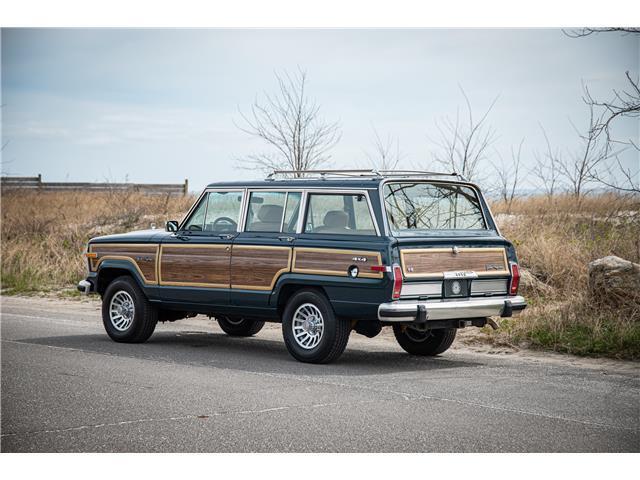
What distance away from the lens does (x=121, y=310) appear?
13016 millimetres

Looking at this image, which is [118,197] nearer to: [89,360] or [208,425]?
[89,360]

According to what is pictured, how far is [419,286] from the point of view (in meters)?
10.6

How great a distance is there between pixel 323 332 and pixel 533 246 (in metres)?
7.22

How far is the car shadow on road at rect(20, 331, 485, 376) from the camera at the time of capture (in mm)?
10883

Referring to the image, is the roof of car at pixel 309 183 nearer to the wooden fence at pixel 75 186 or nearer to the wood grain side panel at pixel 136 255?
the wood grain side panel at pixel 136 255

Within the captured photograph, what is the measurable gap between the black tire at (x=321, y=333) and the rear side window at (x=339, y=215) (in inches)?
29.7

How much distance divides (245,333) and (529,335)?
155 inches

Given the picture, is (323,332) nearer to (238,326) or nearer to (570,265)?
(238,326)

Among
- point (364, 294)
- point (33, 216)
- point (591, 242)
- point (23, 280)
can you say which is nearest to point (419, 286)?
point (364, 294)

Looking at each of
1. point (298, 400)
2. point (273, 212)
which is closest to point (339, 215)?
point (273, 212)

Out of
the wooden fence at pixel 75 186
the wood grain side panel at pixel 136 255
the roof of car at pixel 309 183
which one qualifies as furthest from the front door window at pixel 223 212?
the wooden fence at pixel 75 186

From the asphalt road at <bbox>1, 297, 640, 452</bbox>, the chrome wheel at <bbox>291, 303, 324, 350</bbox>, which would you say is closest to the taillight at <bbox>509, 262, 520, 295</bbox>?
the asphalt road at <bbox>1, 297, 640, 452</bbox>

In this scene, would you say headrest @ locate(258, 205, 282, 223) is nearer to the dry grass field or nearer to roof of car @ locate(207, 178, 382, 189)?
roof of car @ locate(207, 178, 382, 189)

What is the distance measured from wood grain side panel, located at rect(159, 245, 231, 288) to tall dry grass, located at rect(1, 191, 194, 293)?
9.23m
